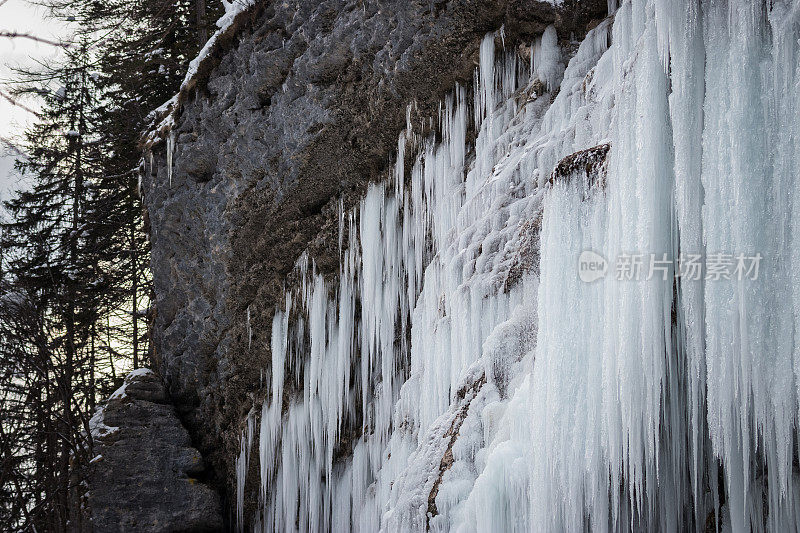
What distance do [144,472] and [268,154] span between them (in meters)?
4.08

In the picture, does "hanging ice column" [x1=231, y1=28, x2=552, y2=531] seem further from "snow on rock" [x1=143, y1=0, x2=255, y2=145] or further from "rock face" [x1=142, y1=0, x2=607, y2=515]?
"snow on rock" [x1=143, y1=0, x2=255, y2=145]

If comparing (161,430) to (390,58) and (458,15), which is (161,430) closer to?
(390,58)

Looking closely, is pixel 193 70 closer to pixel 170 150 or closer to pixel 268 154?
pixel 170 150

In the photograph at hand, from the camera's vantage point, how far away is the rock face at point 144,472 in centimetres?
778

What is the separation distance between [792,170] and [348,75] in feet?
17.4

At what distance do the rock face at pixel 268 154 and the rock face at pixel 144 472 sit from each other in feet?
1.12

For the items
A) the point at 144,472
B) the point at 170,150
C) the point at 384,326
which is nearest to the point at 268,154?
the point at 170,150

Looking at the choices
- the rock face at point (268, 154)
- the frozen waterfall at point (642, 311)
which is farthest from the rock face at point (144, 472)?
the frozen waterfall at point (642, 311)

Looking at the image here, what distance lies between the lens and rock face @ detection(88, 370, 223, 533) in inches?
306

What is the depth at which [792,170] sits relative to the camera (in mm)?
2500

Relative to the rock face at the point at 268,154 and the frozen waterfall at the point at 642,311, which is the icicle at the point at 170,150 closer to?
the rock face at the point at 268,154

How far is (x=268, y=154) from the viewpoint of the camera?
25.6 ft

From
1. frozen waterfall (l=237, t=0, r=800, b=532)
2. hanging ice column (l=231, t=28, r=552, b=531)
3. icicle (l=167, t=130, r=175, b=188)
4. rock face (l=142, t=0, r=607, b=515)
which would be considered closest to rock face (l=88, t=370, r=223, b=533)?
rock face (l=142, t=0, r=607, b=515)

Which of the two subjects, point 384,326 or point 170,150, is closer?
point 384,326
